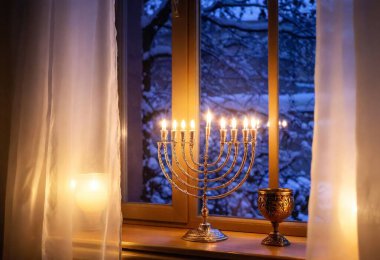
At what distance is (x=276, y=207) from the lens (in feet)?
5.25

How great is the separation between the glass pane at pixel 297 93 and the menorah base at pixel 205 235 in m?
0.97

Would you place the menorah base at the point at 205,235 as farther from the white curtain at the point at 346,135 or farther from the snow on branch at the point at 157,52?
the snow on branch at the point at 157,52

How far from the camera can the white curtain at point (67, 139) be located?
163 centimetres

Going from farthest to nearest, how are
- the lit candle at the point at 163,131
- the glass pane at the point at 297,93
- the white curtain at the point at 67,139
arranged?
the glass pane at the point at 297,93, the lit candle at the point at 163,131, the white curtain at the point at 67,139

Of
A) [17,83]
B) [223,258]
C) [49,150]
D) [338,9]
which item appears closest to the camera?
[338,9]

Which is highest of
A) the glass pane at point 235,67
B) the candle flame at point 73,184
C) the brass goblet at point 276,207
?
the glass pane at point 235,67

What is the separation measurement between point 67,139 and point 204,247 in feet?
1.89

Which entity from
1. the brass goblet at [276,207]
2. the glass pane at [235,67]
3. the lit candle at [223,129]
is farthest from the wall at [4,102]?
the glass pane at [235,67]

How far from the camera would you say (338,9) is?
127 cm

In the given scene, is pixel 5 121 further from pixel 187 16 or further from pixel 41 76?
pixel 187 16

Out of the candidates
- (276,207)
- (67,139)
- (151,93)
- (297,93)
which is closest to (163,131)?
(67,139)

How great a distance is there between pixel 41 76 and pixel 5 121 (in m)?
0.32

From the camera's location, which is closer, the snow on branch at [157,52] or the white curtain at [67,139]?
the white curtain at [67,139]

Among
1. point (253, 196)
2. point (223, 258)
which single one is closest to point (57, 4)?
point (223, 258)
